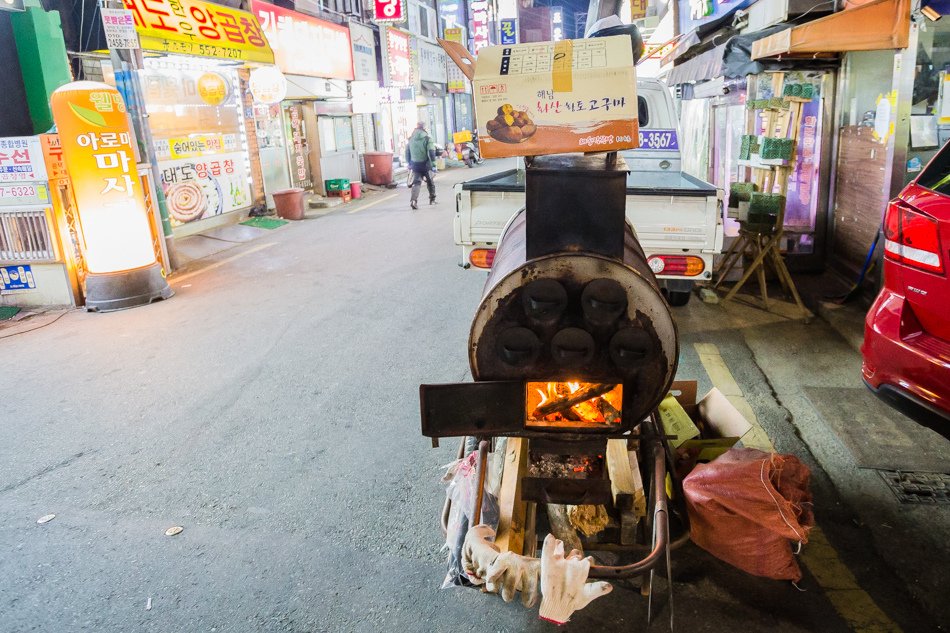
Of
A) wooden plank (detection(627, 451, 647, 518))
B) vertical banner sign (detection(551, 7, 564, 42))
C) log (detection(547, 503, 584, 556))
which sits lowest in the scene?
log (detection(547, 503, 584, 556))

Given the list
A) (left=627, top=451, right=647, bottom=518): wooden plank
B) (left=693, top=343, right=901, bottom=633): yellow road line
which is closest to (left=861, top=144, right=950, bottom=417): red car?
(left=693, top=343, right=901, bottom=633): yellow road line

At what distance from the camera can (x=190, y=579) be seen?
11.2ft

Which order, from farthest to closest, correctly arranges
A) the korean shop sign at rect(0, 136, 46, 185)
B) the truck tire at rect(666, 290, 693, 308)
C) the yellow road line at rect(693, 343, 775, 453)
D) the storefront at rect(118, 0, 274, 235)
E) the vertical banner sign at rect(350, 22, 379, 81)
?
the vertical banner sign at rect(350, 22, 379, 81) < the storefront at rect(118, 0, 274, 235) < the korean shop sign at rect(0, 136, 46, 185) < the truck tire at rect(666, 290, 693, 308) < the yellow road line at rect(693, 343, 775, 453)

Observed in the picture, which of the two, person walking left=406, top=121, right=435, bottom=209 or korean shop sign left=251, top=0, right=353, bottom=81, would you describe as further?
person walking left=406, top=121, right=435, bottom=209

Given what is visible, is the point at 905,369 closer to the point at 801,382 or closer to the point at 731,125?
the point at 801,382

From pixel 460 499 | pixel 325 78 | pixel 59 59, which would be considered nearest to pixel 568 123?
pixel 460 499

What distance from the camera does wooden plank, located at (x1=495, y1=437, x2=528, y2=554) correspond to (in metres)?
2.88

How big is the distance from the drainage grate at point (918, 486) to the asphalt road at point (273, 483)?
1.07ft

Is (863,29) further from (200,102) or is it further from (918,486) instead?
(200,102)

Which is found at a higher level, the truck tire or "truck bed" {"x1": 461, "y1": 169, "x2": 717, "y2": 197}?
"truck bed" {"x1": 461, "y1": 169, "x2": 717, "y2": 197}

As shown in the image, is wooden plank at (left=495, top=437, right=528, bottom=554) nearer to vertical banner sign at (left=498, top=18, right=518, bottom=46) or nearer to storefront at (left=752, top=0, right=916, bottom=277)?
storefront at (left=752, top=0, right=916, bottom=277)

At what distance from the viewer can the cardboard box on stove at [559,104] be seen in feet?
8.79

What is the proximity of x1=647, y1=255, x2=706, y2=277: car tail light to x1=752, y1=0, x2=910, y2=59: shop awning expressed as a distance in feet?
8.72

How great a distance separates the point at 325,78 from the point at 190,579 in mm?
19096
